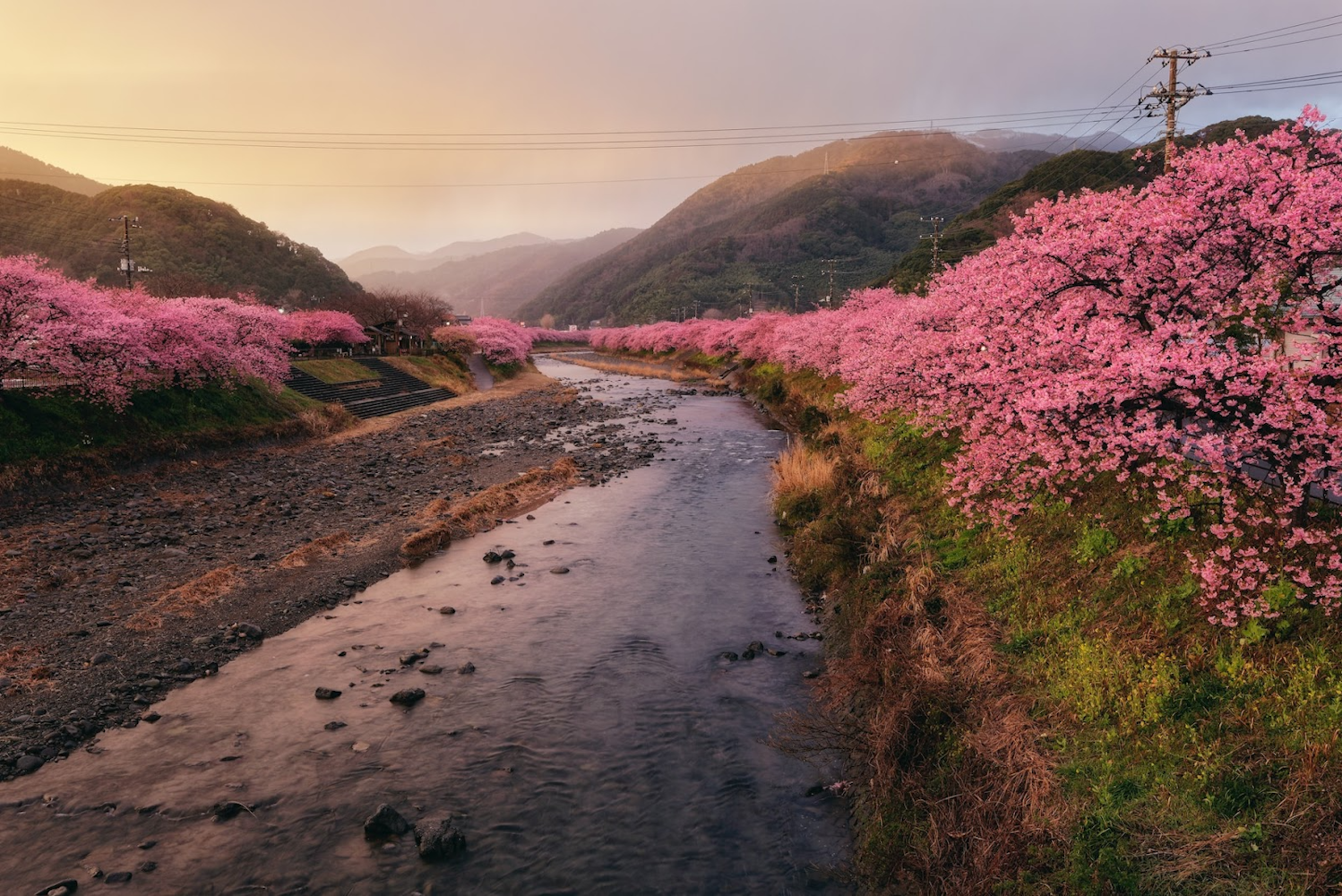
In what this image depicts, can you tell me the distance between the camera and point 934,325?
21500 mm

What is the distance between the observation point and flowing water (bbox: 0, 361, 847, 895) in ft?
30.0

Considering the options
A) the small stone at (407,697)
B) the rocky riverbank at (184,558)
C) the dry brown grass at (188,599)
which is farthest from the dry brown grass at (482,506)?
the small stone at (407,697)

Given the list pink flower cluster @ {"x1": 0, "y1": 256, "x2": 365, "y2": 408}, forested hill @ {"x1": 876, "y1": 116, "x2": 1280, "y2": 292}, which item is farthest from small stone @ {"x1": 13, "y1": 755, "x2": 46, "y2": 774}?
forested hill @ {"x1": 876, "y1": 116, "x2": 1280, "y2": 292}

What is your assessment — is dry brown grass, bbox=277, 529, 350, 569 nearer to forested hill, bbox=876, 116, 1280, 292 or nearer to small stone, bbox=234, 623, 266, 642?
small stone, bbox=234, 623, 266, 642

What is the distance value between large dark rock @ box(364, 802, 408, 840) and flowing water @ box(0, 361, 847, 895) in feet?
0.44

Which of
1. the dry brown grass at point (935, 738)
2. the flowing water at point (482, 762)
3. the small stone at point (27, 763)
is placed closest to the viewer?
the dry brown grass at point (935, 738)

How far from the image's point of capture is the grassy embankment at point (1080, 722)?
6781 millimetres

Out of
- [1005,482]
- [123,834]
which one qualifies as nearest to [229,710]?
[123,834]

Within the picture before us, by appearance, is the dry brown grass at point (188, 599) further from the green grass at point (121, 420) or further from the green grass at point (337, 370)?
the green grass at point (337, 370)

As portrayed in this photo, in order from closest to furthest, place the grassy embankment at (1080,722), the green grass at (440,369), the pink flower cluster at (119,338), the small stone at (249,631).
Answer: the grassy embankment at (1080,722)
the small stone at (249,631)
the pink flower cluster at (119,338)
the green grass at (440,369)

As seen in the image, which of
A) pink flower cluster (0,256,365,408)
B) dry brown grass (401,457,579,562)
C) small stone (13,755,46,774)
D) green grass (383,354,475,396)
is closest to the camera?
small stone (13,755,46,774)

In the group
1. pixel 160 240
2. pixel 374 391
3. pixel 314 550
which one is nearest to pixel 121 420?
pixel 314 550

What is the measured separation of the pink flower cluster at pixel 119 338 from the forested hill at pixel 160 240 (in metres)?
77.1

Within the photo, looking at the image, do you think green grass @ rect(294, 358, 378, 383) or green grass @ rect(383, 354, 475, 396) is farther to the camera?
green grass @ rect(383, 354, 475, 396)
